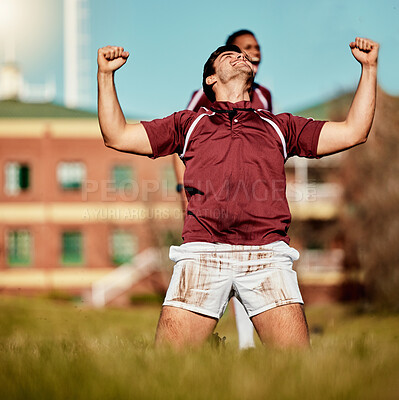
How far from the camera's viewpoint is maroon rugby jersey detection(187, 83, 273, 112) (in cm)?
470

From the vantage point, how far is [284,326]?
2.75 meters

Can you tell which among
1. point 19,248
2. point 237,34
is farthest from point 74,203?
point 237,34

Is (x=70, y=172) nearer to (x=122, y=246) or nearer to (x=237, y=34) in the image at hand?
(x=122, y=246)

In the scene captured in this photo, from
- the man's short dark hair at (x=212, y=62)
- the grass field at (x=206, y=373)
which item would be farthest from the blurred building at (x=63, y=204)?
the grass field at (x=206, y=373)

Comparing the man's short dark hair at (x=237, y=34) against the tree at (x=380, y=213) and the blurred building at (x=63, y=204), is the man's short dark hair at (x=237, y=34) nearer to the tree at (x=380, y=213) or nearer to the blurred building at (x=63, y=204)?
the tree at (x=380, y=213)

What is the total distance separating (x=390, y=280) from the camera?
63.8 ft

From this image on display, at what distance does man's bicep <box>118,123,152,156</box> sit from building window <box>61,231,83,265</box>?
30.2 m

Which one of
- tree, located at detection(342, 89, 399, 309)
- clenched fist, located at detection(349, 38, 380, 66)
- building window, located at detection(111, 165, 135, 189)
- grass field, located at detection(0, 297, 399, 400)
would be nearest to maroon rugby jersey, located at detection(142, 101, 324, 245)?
clenched fist, located at detection(349, 38, 380, 66)

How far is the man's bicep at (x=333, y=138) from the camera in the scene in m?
3.09

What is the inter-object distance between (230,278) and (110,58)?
113 cm

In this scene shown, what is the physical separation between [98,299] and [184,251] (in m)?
27.7

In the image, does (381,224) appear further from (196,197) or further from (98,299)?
(196,197)

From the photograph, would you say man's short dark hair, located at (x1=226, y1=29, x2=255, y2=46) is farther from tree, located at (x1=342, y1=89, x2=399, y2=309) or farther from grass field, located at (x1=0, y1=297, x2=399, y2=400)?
tree, located at (x1=342, y1=89, x2=399, y2=309)

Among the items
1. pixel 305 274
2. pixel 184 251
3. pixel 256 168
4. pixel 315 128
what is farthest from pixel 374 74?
pixel 305 274
